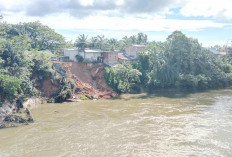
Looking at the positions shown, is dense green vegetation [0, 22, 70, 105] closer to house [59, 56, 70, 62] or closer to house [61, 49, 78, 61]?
house [59, 56, 70, 62]

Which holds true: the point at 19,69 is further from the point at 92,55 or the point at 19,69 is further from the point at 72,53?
the point at 92,55

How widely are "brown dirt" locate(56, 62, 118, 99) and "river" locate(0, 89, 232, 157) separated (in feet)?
9.36

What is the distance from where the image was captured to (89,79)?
112ft

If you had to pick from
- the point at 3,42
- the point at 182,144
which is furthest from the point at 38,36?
A: the point at 182,144

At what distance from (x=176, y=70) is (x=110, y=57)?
10608 millimetres

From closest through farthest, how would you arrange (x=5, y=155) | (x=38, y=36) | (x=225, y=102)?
(x=5, y=155)
(x=225, y=102)
(x=38, y=36)

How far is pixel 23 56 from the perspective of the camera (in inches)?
1098

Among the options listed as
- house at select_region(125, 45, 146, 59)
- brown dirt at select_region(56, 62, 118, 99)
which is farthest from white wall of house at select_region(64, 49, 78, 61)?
house at select_region(125, 45, 146, 59)

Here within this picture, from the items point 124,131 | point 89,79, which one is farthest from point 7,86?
point 89,79

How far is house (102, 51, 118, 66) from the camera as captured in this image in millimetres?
37656

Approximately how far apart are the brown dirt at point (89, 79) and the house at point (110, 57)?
1832 millimetres

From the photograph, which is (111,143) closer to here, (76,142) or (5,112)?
(76,142)

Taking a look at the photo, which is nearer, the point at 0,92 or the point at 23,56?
the point at 0,92

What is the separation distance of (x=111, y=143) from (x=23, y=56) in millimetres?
17109
